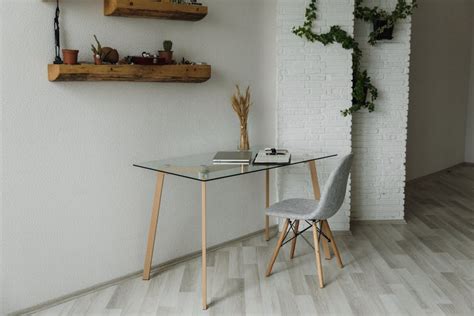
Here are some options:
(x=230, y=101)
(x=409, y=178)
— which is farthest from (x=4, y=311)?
(x=409, y=178)

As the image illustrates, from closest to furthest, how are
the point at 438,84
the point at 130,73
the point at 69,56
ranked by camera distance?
the point at 69,56
the point at 130,73
the point at 438,84

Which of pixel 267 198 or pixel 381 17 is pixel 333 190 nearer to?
pixel 267 198

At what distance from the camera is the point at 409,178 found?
6.43 metres

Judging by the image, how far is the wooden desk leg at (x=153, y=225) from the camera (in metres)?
3.48

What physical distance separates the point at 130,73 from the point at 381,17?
225 centimetres

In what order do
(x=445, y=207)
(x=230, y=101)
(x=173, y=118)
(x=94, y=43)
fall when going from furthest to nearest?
(x=445, y=207) < (x=230, y=101) < (x=173, y=118) < (x=94, y=43)

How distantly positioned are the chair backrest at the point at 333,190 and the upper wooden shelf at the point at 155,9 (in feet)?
4.08

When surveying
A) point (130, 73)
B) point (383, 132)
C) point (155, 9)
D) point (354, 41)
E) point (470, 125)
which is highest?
point (155, 9)

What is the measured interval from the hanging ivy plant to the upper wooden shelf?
989 mm

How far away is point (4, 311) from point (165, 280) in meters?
0.94

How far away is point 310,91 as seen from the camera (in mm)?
4438

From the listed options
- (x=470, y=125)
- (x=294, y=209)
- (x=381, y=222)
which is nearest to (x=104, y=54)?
(x=294, y=209)

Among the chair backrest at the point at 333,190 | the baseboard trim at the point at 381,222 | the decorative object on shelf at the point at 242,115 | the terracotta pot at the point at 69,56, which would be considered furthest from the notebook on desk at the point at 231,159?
the baseboard trim at the point at 381,222

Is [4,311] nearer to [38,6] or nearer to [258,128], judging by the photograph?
[38,6]
